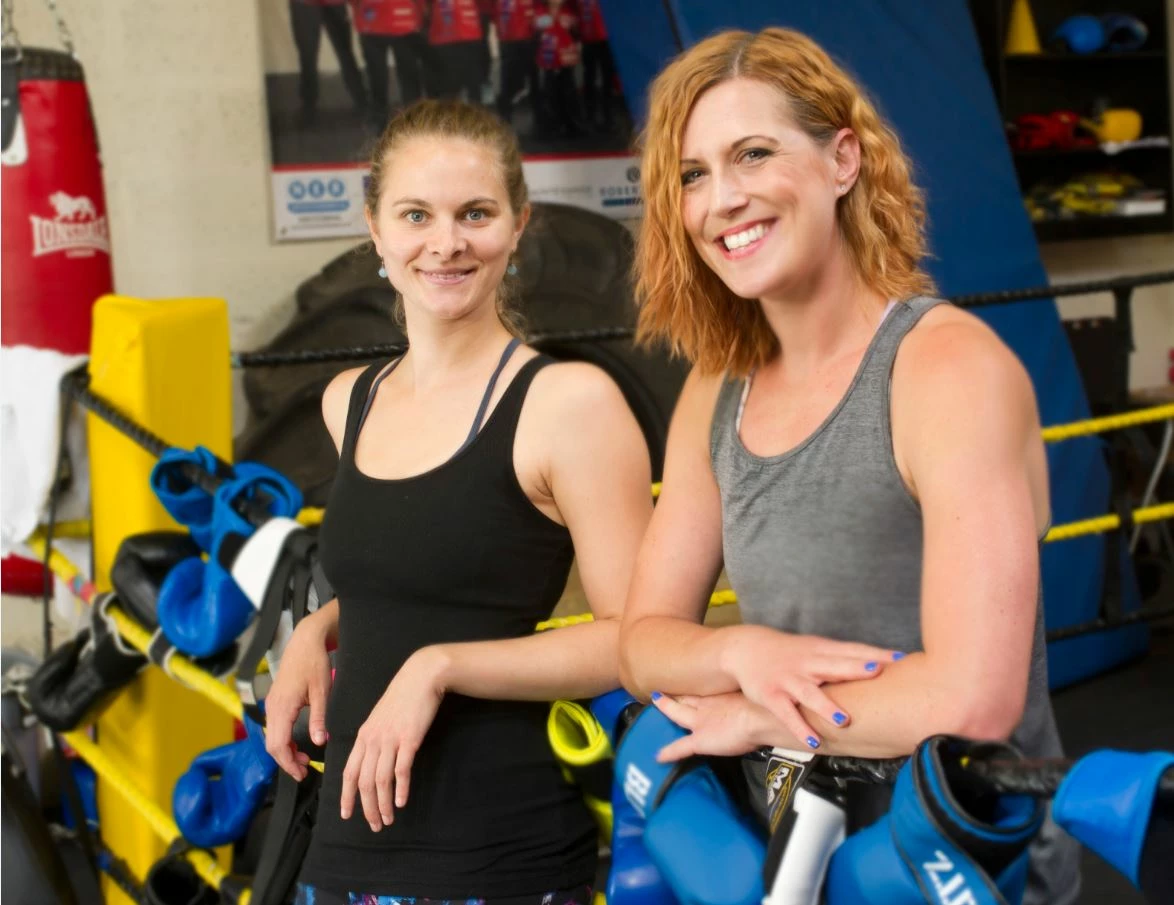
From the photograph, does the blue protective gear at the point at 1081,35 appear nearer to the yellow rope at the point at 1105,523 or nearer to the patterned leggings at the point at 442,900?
the yellow rope at the point at 1105,523

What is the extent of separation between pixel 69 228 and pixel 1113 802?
2.03m

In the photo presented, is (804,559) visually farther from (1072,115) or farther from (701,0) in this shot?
(1072,115)

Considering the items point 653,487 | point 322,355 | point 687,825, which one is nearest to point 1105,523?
point 653,487

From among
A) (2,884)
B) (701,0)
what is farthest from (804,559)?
(701,0)

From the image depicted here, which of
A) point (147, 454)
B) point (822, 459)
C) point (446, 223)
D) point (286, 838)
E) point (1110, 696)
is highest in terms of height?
point (446, 223)

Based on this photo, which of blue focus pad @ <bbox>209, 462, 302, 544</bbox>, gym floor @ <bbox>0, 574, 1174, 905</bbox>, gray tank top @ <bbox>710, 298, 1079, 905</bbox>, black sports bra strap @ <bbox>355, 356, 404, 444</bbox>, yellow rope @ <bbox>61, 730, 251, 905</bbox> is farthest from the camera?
gym floor @ <bbox>0, 574, 1174, 905</bbox>

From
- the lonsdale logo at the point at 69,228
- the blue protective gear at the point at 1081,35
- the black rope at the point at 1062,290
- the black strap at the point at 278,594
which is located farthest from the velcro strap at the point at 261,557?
the blue protective gear at the point at 1081,35

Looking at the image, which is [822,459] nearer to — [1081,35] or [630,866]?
[630,866]

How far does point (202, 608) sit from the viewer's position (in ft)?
4.74

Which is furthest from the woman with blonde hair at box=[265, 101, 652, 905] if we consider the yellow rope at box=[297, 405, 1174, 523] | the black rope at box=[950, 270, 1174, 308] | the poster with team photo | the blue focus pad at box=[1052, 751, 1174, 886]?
the poster with team photo

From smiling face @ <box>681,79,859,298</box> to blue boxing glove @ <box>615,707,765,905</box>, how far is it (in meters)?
0.31

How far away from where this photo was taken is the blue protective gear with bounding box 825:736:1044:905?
26.9 inches

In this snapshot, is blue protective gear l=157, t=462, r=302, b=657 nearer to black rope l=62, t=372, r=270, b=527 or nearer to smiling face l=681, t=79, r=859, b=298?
black rope l=62, t=372, r=270, b=527

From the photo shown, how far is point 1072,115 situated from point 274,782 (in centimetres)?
444
